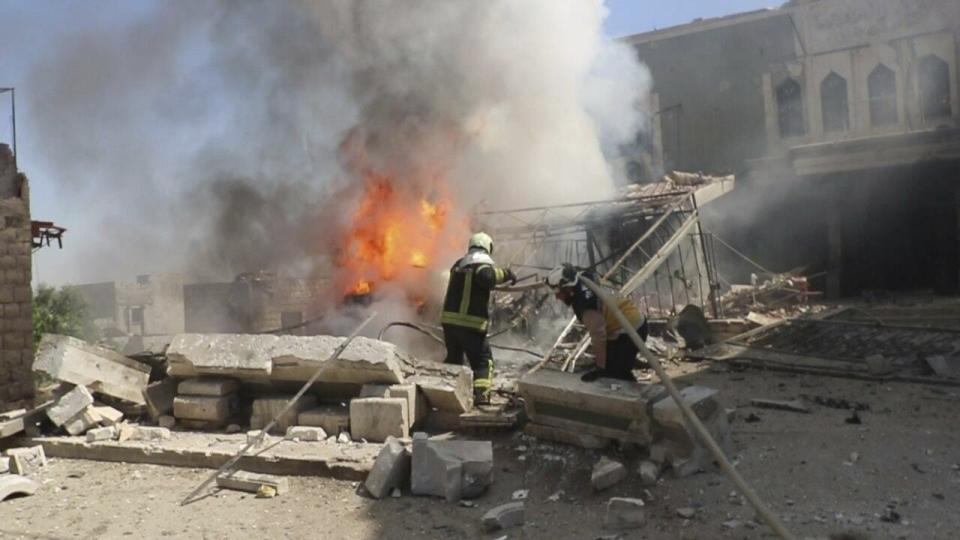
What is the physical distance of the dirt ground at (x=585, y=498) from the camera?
4215 millimetres

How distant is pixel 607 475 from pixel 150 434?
4.21m

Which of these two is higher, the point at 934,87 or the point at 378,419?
the point at 934,87

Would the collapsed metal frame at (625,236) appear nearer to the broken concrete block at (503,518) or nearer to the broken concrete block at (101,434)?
the broken concrete block at (101,434)

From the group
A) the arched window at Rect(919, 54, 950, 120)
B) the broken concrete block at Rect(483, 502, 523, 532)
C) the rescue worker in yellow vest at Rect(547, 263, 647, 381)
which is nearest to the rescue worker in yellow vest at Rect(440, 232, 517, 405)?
the rescue worker in yellow vest at Rect(547, 263, 647, 381)

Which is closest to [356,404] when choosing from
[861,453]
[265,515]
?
[265,515]

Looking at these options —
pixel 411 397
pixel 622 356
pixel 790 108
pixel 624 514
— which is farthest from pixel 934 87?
pixel 624 514

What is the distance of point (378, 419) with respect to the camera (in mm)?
6246

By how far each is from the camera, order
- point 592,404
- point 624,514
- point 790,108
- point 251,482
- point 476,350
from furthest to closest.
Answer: point 790,108 < point 476,350 < point 251,482 < point 592,404 < point 624,514

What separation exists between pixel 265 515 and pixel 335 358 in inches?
64.9

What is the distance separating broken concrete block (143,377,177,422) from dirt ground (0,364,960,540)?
0.98 metres

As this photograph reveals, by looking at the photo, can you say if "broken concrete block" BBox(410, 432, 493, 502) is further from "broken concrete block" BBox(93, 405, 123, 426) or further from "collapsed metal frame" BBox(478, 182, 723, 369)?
"collapsed metal frame" BBox(478, 182, 723, 369)

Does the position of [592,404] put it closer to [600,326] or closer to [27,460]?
[600,326]

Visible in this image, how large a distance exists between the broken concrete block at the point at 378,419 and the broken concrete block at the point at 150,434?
1.72m

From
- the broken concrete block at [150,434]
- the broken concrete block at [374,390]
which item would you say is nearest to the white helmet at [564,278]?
the broken concrete block at [374,390]
